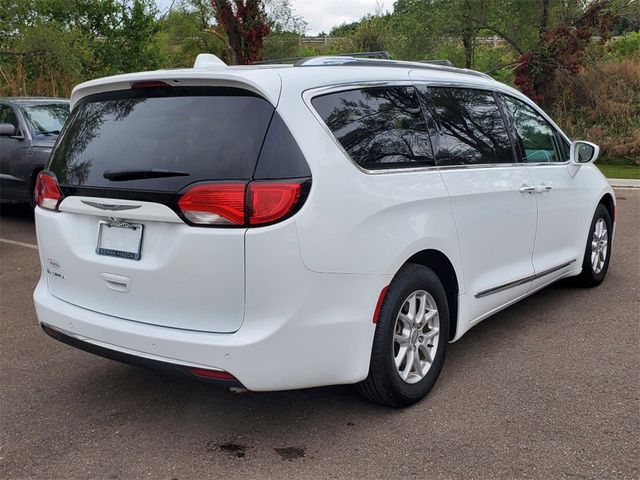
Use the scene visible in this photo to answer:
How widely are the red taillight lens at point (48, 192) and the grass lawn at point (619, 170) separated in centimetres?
1291

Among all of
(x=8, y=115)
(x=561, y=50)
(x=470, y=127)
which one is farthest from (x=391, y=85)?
(x=561, y=50)

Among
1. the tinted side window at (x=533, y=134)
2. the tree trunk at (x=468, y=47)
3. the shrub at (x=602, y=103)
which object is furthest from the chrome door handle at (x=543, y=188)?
the tree trunk at (x=468, y=47)

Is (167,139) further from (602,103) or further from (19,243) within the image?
(602,103)

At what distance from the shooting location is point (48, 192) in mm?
3451

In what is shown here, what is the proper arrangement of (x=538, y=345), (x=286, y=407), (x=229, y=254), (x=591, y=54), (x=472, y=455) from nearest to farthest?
1. (x=229, y=254)
2. (x=472, y=455)
3. (x=286, y=407)
4. (x=538, y=345)
5. (x=591, y=54)

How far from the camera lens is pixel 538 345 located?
171 inches

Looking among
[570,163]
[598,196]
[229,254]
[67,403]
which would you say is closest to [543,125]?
[570,163]

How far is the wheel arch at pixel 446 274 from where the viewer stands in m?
3.51

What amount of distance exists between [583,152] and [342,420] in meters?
3.17

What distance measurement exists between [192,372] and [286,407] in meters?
0.82

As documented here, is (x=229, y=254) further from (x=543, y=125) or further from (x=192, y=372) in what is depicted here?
(x=543, y=125)

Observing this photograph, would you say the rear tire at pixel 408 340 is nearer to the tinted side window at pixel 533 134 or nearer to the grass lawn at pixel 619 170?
the tinted side window at pixel 533 134

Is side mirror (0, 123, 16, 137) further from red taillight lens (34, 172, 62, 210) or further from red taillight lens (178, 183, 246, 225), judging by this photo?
red taillight lens (178, 183, 246, 225)

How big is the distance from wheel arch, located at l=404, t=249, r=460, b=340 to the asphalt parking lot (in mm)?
362
